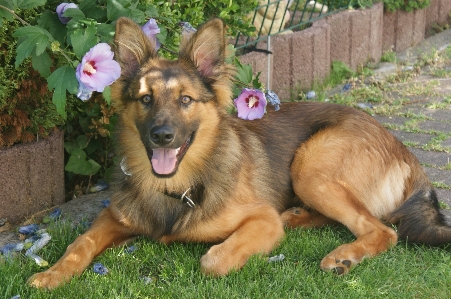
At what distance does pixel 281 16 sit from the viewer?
843cm

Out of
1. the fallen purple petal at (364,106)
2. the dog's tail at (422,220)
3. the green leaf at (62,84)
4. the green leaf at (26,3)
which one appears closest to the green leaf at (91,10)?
the green leaf at (26,3)

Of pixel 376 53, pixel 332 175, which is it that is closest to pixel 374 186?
pixel 332 175

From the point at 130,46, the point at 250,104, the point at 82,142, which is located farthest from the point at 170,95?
the point at 82,142

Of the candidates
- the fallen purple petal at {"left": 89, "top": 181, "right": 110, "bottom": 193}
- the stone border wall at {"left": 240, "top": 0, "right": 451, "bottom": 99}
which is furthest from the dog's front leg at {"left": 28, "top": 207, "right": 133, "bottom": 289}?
the stone border wall at {"left": 240, "top": 0, "right": 451, "bottom": 99}

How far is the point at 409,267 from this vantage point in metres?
4.57

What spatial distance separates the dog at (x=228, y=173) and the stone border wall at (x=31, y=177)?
29.9 inches

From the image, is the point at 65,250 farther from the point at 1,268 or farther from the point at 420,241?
the point at 420,241

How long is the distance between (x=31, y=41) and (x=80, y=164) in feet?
6.04

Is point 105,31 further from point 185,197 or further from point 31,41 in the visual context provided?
point 185,197

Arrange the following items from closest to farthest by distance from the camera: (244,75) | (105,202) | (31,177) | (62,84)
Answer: (62,84) → (244,75) → (31,177) → (105,202)

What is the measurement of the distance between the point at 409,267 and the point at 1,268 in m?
2.55

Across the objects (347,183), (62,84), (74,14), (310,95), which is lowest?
(347,183)

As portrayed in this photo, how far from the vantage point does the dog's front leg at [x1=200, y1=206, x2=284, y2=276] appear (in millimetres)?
4406

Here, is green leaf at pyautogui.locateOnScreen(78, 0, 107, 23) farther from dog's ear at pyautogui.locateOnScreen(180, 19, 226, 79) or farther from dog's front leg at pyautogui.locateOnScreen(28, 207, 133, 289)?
dog's front leg at pyautogui.locateOnScreen(28, 207, 133, 289)
